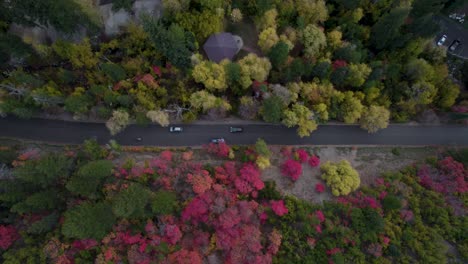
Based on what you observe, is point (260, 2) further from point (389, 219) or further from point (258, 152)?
point (389, 219)

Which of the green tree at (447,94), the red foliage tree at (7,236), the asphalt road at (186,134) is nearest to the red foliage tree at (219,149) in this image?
the asphalt road at (186,134)

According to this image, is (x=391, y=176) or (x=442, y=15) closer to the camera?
(x=391, y=176)

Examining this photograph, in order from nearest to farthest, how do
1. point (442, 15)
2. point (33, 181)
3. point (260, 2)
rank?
point (33, 181)
point (260, 2)
point (442, 15)

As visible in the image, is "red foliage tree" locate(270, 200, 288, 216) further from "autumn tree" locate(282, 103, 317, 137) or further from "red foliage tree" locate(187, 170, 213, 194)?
"autumn tree" locate(282, 103, 317, 137)

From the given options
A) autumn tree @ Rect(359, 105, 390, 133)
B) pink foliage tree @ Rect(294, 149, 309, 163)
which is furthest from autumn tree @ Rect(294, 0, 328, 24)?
pink foliage tree @ Rect(294, 149, 309, 163)

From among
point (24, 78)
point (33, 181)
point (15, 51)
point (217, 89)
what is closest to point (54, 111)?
point (24, 78)

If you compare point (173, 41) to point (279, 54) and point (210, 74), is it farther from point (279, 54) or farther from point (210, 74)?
point (279, 54)
